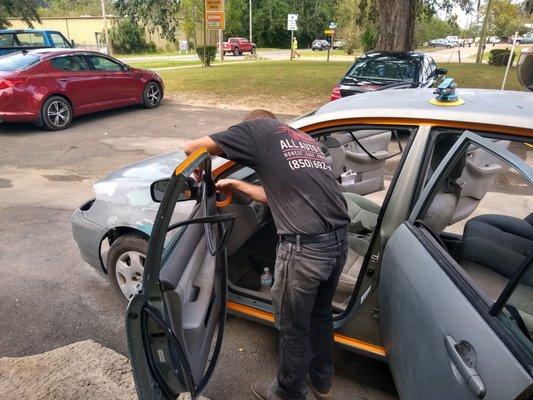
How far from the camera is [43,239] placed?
14.6 feet

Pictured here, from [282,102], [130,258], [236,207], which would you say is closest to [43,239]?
[130,258]

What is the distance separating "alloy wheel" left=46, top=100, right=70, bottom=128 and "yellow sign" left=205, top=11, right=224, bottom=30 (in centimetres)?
1412

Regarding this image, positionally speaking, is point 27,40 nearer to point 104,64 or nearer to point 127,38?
point 104,64

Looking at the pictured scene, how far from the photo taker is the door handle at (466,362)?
1.34 m

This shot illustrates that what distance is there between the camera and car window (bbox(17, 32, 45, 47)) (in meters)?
13.5

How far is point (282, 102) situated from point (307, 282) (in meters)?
10.7

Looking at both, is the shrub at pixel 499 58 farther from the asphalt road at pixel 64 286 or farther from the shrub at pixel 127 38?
the shrub at pixel 127 38

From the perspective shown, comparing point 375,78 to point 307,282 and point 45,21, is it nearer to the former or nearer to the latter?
point 307,282

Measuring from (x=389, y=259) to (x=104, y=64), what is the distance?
966 cm

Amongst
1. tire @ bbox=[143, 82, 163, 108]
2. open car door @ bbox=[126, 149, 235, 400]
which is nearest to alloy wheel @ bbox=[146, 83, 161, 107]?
tire @ bbox=[143, 82, 163, 108]

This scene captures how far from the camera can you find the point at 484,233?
2.46 m

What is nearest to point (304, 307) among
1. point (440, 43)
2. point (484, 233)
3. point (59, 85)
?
point (484, 233)

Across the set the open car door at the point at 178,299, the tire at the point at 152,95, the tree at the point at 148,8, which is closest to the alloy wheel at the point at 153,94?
the tire at the point at 152,95

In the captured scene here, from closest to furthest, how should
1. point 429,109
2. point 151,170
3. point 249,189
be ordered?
point 429,109, point 249,189, point 151,170
